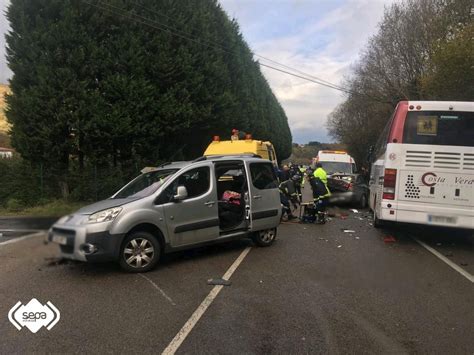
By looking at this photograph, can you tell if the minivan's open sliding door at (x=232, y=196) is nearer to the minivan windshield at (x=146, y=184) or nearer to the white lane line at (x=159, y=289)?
the minivan windshield at (x=146, y=184)

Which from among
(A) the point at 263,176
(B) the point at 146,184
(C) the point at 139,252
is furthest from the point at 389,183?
(C) the point at 139,252

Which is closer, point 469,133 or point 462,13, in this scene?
point 469,133

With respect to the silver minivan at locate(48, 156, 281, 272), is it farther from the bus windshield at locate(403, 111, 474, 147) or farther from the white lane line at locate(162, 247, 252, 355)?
the bus windshield at locate(403, 111, 474, 147)

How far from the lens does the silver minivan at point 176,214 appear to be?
5691mm

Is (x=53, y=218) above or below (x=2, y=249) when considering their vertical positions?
above

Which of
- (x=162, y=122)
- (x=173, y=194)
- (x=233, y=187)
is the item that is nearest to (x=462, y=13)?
(x=162, y=122)

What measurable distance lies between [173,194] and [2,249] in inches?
124

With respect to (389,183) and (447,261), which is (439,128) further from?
(447,261)

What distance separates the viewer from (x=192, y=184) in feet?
23.4

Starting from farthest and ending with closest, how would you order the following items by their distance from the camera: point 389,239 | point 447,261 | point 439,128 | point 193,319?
point 389,239, point 439,128, point 447,261, point 193,319

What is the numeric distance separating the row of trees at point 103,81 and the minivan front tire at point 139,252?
6804 mm

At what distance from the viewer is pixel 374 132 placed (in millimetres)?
42344

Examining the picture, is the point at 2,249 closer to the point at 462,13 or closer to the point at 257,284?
the point at 257,284

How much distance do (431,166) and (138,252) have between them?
594 cm
